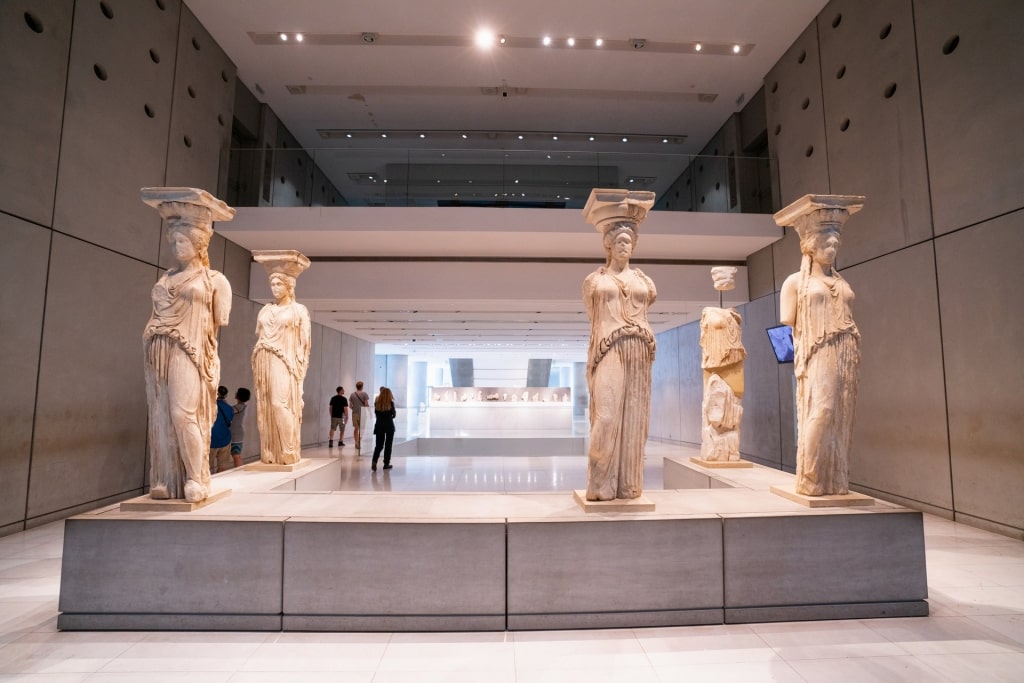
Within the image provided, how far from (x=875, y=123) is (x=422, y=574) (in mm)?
7465

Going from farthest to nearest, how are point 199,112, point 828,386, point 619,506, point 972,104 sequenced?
point 199,112
point 972,104
point 828,386
point 619,506

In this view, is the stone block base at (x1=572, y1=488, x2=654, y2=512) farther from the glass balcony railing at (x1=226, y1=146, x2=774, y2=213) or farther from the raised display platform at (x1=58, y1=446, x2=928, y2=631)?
the glass balcony railing at (x1=226, y1=146, x2=774, y2=213)

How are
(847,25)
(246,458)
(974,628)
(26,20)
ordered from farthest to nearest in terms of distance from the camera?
(246,458) → (847,25) → (26,20) → (974,628)

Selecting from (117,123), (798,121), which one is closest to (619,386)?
(117,123)

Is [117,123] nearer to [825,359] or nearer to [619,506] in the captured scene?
[619,506]

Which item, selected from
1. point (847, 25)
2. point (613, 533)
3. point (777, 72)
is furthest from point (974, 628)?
point (777, 72)

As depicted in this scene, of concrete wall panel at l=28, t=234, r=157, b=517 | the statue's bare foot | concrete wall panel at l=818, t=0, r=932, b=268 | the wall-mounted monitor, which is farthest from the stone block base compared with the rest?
the wall-mounted monitor

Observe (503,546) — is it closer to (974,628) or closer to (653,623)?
(653,623)

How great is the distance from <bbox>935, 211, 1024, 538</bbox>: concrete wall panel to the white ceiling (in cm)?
353

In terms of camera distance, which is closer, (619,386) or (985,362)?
(619,386)

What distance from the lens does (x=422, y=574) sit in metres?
2.98

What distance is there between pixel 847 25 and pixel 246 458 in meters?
11.6

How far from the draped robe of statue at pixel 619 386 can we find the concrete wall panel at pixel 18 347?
209 inches

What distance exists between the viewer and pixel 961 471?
16.9 ft
